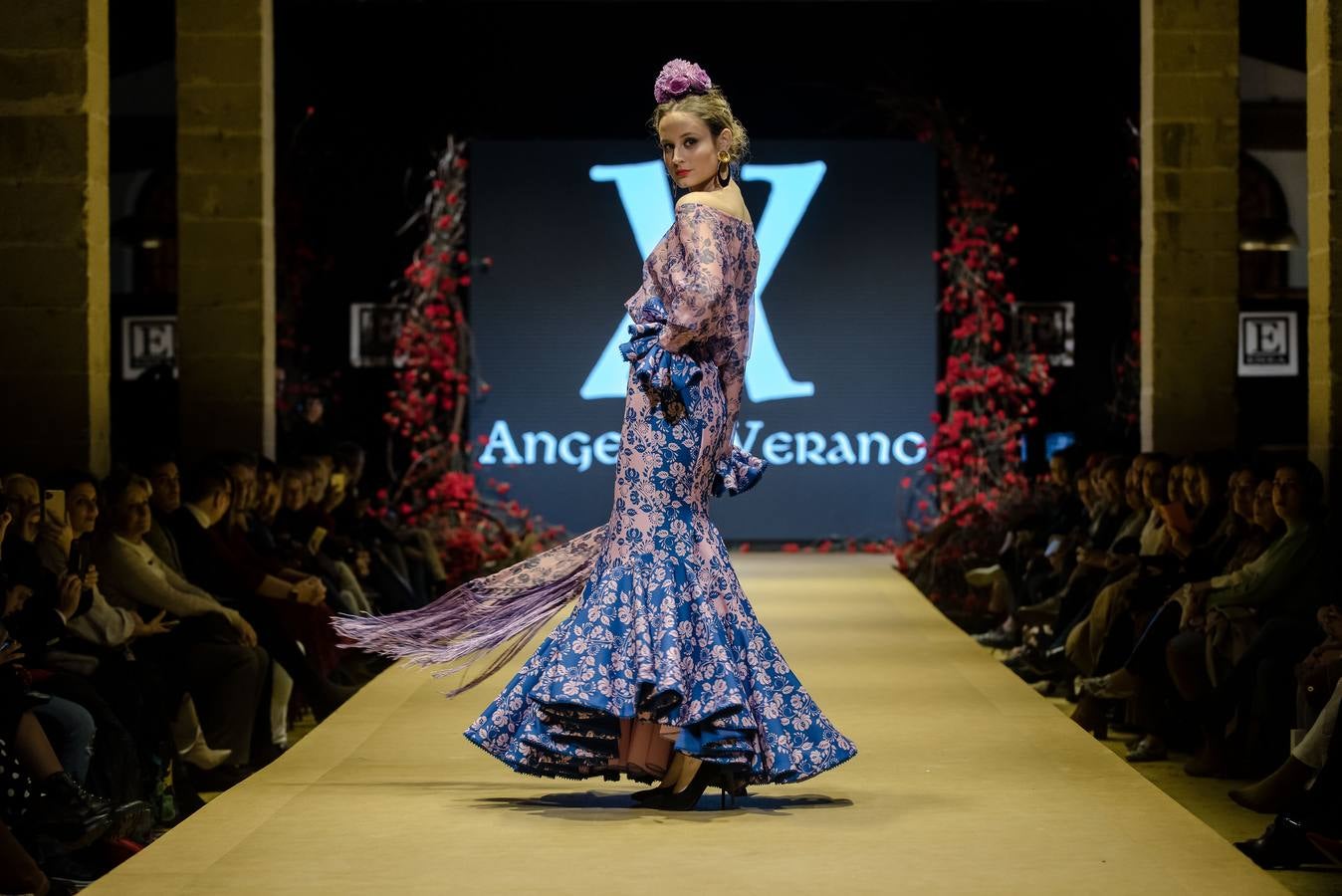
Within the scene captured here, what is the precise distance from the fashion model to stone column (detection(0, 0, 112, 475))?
9.56 ft

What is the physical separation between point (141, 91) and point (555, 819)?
10575 millimetres

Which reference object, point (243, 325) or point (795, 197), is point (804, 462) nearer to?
point (795, 197)

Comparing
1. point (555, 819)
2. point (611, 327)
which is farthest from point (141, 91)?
point (555, 819)

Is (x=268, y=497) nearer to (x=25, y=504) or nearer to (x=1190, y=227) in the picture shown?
(x=25, y=504)

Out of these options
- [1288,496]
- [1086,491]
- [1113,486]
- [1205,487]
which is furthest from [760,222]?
[1288,496]

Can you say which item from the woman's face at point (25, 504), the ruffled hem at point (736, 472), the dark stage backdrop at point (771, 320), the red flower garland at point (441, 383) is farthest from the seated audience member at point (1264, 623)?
the dark stage backdrop at point (771, 320)

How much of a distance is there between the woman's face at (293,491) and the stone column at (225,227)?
1.44 metres

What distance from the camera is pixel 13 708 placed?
3.85 metres

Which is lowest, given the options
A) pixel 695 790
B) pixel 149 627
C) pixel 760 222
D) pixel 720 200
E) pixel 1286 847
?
pixel 1286 847

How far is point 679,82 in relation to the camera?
12.5 feet

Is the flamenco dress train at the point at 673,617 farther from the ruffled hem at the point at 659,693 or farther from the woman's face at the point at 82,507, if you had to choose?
the woman's face at the point at 82,507

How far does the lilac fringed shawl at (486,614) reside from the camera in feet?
13.1

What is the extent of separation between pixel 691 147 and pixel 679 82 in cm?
12

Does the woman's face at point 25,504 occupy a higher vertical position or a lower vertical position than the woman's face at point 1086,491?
higher
